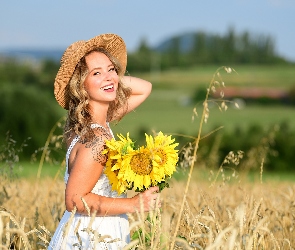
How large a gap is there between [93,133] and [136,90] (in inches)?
33.6

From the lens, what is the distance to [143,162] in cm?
284

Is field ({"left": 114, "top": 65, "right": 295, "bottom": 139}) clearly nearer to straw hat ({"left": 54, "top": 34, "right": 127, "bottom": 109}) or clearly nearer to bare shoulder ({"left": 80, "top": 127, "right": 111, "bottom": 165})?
straw hat ({"left": 54, "top": 34, "right": 127, "bottom": 109})

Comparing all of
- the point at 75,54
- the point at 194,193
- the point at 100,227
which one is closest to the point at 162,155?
the point at 100,227

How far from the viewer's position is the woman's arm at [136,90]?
3873 millimetres

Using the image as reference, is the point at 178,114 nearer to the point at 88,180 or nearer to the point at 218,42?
the point at 88,180

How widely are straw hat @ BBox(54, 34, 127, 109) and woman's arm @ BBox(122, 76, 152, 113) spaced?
26 cm

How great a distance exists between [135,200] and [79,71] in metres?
0.83

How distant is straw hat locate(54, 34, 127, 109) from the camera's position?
337 cm

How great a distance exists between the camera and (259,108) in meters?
30.3

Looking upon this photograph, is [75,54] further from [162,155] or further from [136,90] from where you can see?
[162,155]

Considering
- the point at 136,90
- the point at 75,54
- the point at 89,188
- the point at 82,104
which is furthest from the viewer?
the point at 136,90

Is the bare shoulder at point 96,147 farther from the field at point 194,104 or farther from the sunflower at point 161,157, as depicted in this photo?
the field at point 194,104

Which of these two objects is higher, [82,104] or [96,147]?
[82,104]

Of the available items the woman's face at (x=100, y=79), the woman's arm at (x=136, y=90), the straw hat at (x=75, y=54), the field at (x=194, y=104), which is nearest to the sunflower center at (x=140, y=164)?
the woman's face at (x=100, y=79)
